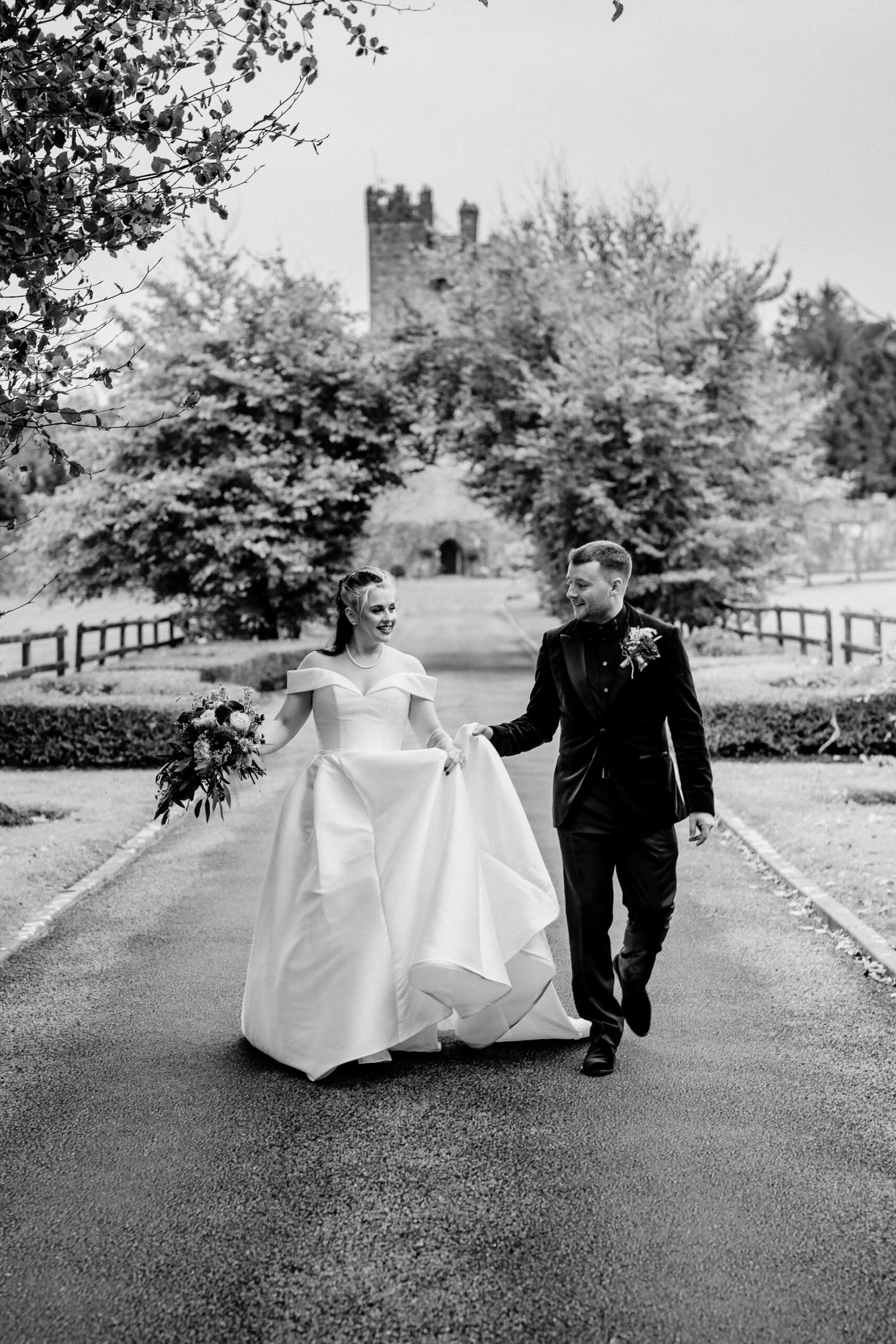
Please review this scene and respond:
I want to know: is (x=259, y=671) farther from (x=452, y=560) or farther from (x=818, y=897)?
(x=452, y=560)

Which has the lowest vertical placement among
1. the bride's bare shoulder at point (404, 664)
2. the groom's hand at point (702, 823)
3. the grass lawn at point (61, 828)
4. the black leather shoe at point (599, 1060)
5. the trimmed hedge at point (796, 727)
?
the black leather shoe at point (599, 1060)

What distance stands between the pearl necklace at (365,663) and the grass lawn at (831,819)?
332cm

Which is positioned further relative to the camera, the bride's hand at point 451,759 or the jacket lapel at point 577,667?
the bride's hand at point 451,759

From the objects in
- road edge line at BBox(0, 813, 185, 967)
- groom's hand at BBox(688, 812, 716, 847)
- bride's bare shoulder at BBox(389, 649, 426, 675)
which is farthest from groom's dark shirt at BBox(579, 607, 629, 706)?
road edge line at BBox(0, 813, 185, 967)

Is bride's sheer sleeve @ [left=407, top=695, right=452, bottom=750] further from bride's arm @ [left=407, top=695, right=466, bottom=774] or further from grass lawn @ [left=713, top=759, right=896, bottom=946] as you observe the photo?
grass lawn @ [left=713, top=759, right=896, bottom=946]

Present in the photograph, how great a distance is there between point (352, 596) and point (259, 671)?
55.4ft

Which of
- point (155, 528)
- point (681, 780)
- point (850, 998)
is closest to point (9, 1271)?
point (681, 780)

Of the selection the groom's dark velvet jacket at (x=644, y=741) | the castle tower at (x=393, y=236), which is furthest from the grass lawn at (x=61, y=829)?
the castle tower at (x=393, y=236)

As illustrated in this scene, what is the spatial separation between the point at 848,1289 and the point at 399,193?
7763 centimetres

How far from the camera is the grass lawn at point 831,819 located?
28.2 feet

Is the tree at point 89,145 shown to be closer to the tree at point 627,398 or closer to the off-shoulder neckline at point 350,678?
the off-shoulder neckline at point 350,678

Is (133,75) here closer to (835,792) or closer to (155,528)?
(835,792)

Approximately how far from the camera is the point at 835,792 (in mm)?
12312

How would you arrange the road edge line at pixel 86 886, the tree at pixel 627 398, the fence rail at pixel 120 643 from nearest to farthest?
the road edge line at pixel 86 886 < the fence rail at pixel 120 643 < the tree at pixel 627 398
